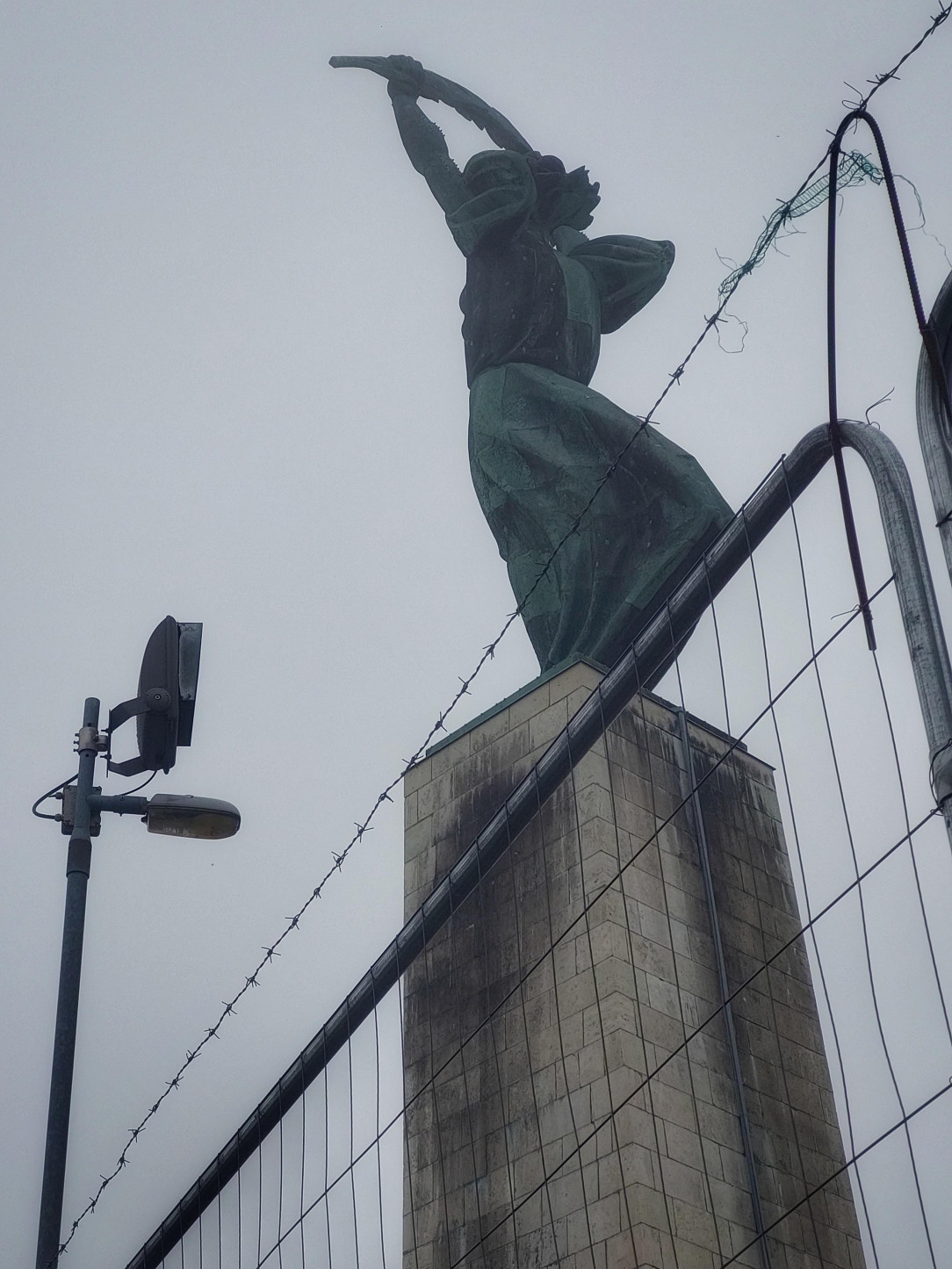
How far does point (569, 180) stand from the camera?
1496 centimetres

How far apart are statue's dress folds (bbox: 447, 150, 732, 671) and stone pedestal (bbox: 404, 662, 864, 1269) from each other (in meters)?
1.26

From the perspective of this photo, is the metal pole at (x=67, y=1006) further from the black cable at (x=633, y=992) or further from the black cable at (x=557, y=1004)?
the black cable at (x=633, y=992)

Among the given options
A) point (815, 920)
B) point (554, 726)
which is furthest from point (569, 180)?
point (815, 920)

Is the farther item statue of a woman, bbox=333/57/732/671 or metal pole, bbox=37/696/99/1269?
statue of a woman, bbox=333/57/732/671

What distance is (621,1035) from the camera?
9656 mm

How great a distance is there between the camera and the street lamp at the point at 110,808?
7.18 meters

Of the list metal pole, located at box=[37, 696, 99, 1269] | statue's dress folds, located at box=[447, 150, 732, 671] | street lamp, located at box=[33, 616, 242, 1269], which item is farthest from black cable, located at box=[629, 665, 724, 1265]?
metal pole, located at box=[37, 696, 99, 1269]

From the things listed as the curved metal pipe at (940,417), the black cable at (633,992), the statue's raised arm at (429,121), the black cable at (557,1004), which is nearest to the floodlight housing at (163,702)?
the black cable at (557,1004)

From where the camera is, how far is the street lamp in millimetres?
7176

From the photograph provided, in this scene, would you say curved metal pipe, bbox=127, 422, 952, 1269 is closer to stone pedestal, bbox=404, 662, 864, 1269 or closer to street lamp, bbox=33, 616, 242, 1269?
stone pedestal, bbox=404, 662, 864, 1269

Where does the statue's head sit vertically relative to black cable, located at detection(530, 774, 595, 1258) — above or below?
above

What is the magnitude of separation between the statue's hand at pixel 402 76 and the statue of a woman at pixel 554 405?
2 centimetres

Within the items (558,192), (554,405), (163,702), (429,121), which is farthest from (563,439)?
(163,702)

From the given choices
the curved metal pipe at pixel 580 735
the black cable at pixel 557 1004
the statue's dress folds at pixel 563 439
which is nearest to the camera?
the curved metal pipe at pixel 580 735
